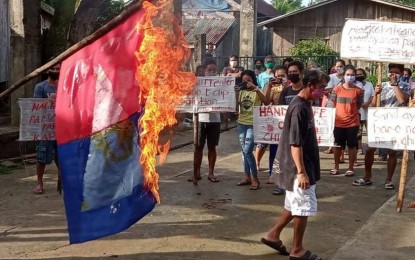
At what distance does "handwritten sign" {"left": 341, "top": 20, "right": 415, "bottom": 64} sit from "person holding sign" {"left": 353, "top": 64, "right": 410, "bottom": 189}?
452mm

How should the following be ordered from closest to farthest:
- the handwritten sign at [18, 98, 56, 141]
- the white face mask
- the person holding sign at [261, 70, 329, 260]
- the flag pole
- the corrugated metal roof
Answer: the flag pole < the person holding sign at [261, 70, 329, 260] < the handwritten sign at [18, 98, 56, 141] < the white face mask < the corrugated metal roof

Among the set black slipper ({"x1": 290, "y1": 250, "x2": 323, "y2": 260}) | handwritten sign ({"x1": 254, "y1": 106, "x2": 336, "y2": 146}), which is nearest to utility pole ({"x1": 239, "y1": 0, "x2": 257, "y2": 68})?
handwritten sign ({"x1": 254, "y1": 106, "x2": 336, "y2": 146})

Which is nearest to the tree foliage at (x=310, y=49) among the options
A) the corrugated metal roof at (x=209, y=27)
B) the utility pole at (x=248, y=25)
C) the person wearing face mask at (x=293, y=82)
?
the utility pole at (x=248, y=25)

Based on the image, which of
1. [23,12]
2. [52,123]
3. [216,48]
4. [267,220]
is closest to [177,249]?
[267,220]

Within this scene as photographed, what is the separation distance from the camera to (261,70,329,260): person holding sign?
17.4ft

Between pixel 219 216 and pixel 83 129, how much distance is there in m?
3.07

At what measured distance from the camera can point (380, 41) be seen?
25.6ft

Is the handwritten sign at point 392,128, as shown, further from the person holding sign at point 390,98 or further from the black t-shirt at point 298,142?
the black t-shirt at point 298,142

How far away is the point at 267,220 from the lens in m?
6.91

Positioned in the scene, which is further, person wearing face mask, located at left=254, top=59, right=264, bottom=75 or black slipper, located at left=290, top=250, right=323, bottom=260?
person wearing face mask, located at left=254, top=59, right=264, bottom=75

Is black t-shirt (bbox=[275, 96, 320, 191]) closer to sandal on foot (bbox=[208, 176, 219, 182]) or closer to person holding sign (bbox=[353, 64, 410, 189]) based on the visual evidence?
person holding sign (bbox=[353, 64, 410, 189])

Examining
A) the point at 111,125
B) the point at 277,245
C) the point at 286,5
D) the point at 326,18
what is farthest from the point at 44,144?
the point at 286,5

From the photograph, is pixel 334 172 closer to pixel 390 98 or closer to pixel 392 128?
pixel 390 98

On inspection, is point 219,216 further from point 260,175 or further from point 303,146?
point 260,175
